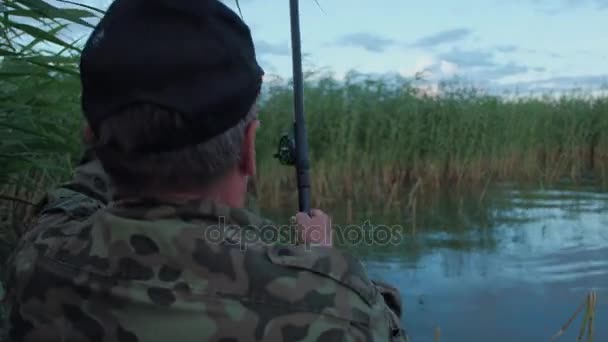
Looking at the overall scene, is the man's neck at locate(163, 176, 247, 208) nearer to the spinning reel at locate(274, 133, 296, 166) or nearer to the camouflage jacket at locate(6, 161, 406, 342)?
the camouflage jacket at locate(6, 161, 406, 342)

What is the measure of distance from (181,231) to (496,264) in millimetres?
5262

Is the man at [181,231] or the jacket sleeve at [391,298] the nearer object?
the man at [181,231]

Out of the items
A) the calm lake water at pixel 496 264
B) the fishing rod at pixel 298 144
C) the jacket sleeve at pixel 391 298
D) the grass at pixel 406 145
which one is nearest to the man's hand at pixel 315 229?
the jacket sleeve at pixel 391 298

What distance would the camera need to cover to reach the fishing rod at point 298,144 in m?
1.61

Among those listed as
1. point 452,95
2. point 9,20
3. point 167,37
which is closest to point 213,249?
point 167,37

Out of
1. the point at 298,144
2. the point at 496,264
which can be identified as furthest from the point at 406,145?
the point at 298,144

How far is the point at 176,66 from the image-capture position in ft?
3.34

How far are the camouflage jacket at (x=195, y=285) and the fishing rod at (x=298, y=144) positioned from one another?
0.51 metres

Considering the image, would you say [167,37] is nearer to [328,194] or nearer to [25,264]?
[25,264]

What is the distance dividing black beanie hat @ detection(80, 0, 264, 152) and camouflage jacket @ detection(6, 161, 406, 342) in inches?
5.1

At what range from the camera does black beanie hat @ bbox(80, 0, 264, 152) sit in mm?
1018

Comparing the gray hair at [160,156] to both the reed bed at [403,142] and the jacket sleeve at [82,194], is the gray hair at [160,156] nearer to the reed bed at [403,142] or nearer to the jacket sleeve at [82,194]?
the jacket sleeve at [82,194]

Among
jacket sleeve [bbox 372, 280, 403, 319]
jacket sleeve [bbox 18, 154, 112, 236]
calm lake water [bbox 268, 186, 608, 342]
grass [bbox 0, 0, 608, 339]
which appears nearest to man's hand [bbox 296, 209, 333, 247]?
jacket sleeve [bbox 372, 280, 403, 319]

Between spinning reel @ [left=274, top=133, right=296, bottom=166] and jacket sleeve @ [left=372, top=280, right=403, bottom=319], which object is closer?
jacket sleeve @ [left=372, top=280, right=403, bottom=319]
